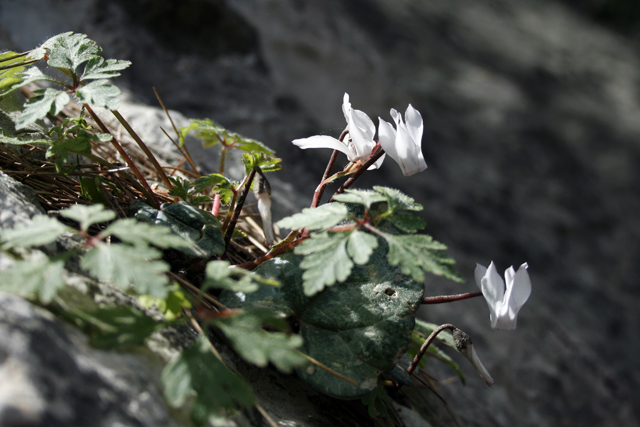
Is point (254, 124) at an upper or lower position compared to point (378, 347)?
lower

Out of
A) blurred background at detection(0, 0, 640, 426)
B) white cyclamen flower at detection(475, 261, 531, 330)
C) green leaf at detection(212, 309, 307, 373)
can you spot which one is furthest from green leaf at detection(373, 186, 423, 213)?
blurred background at detection(0, 0, 640, 426)

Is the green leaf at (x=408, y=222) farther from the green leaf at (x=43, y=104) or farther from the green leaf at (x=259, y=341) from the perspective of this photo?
the green leaf at (x=43, y=104)

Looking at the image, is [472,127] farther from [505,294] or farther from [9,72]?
[9,72]

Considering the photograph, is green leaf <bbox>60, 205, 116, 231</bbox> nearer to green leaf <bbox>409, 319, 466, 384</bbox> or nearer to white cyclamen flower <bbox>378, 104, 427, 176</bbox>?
white cyclamen flower <bbox>378, 104, 427, 176</bbox>

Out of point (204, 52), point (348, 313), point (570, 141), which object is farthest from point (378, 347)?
point (570, 141)

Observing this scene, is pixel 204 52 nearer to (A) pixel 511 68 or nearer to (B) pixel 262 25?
(B) pixel 262 25

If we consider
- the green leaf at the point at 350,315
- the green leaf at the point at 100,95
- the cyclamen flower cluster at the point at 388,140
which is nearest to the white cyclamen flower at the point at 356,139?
the cyclamen flower cluster at the point at 388,140
